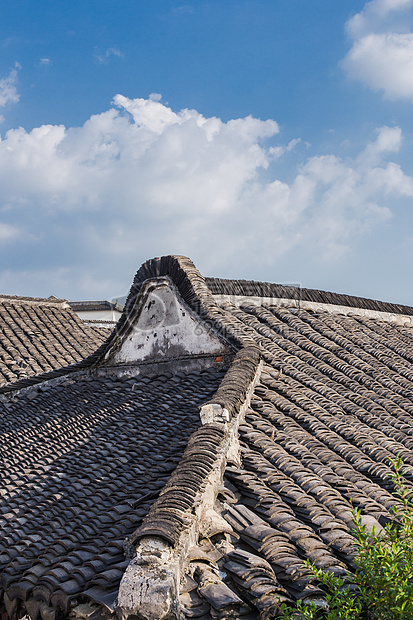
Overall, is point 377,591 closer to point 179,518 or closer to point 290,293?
point 179,518

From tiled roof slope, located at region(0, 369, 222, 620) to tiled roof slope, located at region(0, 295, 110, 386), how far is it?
6325mm

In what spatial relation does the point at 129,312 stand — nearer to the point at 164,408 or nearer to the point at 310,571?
the point at 164,408

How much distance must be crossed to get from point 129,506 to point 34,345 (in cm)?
1292

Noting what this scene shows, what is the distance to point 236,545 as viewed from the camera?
4434 mm

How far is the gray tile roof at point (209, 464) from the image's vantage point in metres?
3.97

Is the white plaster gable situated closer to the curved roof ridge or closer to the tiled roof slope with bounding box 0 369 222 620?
the tiled roof slope with bounding box 0 369 222 620

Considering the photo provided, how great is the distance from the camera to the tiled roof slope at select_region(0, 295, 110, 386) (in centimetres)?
1588

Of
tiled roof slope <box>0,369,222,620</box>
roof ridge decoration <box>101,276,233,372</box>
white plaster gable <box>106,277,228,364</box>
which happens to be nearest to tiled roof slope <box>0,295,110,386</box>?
tiled roof slope <box>0,369,222,620</box>

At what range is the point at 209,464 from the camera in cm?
473

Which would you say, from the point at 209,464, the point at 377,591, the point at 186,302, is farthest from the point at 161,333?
the point at 377,591

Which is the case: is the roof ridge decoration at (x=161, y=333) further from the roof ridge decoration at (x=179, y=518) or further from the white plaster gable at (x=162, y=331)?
the roof ridge decoration at (x=179, y=518)

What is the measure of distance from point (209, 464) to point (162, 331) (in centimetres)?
415

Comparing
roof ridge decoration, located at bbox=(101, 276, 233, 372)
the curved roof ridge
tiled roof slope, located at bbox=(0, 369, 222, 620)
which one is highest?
the curved roof ridge

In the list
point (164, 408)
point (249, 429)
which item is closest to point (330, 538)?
point (249, 429)
